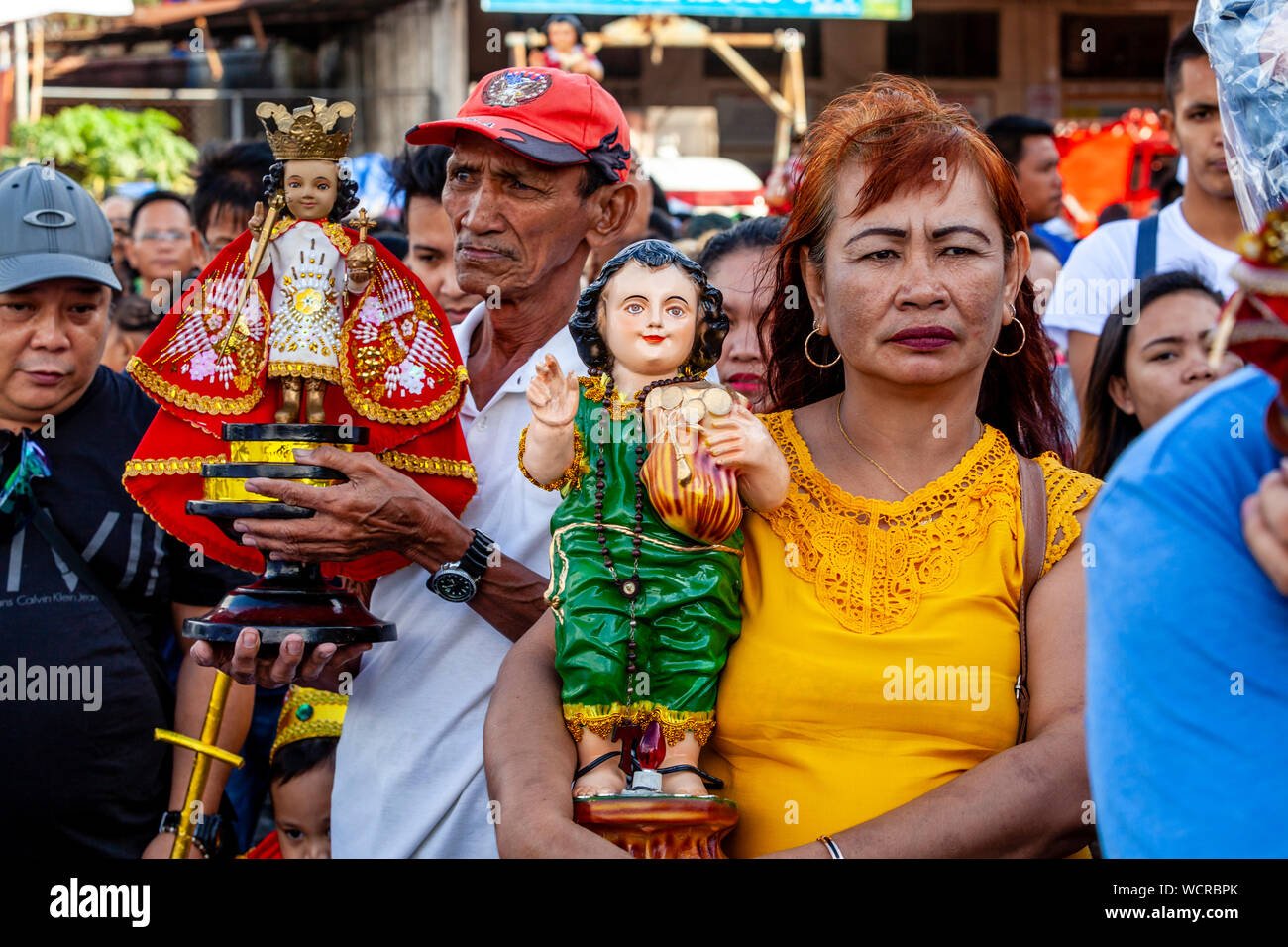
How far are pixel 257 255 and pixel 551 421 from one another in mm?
713

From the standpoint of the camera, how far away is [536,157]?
2.70 metres

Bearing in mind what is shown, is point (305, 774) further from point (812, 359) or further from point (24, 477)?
point (812, 359)

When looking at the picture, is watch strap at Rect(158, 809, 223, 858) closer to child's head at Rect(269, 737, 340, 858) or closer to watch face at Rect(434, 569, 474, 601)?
child's head at Rect(269, 737, 340, 858)

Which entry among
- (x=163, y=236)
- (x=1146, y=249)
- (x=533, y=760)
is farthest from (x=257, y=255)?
(x=163, y=236)

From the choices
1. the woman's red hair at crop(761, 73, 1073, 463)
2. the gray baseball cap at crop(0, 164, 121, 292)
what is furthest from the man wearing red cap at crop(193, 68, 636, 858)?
the gray baseball cap at crop(0, 164, 121, 292)

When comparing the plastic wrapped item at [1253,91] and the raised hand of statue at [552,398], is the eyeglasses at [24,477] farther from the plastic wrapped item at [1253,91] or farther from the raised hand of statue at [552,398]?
the plastic wrapped item at [1253,91]

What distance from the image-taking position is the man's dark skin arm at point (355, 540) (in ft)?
7.77

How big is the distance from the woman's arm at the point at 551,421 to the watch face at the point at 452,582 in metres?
0.44

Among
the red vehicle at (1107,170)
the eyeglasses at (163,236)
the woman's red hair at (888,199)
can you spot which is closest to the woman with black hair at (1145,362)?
the woman's red hair at (888,199)

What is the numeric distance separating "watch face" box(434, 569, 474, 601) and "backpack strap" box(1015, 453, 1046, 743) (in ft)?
3.33

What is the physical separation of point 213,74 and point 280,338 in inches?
520
